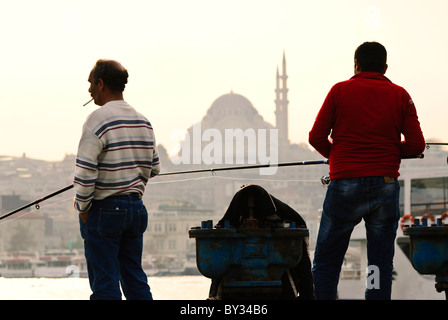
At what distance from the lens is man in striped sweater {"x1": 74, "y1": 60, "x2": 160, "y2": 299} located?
415cm

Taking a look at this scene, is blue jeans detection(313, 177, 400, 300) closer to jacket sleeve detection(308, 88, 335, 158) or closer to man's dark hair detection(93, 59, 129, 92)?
jacket sleeve detection(308, 88, 335, 158)

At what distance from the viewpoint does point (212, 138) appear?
181375mm

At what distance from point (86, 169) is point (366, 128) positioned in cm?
114

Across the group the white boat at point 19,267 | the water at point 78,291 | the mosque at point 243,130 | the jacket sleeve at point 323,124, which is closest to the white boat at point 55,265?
the white boat at point 19,267

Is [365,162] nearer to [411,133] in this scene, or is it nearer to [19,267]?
[411,133]

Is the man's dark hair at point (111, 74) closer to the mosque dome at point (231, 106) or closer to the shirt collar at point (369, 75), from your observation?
the shirt collar at point (369, 75)

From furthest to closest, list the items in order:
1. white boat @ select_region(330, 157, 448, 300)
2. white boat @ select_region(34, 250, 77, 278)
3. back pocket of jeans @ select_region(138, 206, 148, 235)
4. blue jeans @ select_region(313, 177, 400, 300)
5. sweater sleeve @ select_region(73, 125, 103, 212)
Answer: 1. white boat @ select_region(34, 250, 77, 278)
2. white boat @ select_region(330, 157, 448, 300)
3. blue jeans @ select_region(313, 177, 400, 300)
4. back pocket of jeans @ select_region(138, 206, 148, 235)
5. sweater sleeve @ select_region(73, 125, 103, 212)

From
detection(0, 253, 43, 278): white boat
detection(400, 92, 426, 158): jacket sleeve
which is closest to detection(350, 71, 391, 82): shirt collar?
detection(400, 92, 426, 158): jacket sleeve

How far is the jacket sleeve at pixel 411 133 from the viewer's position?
176 inches

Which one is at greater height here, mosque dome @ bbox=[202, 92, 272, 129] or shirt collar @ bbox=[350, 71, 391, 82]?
mosque dome @ bbox=[202, 92, 272, 129]

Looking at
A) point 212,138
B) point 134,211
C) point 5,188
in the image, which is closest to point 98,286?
point 134,211
